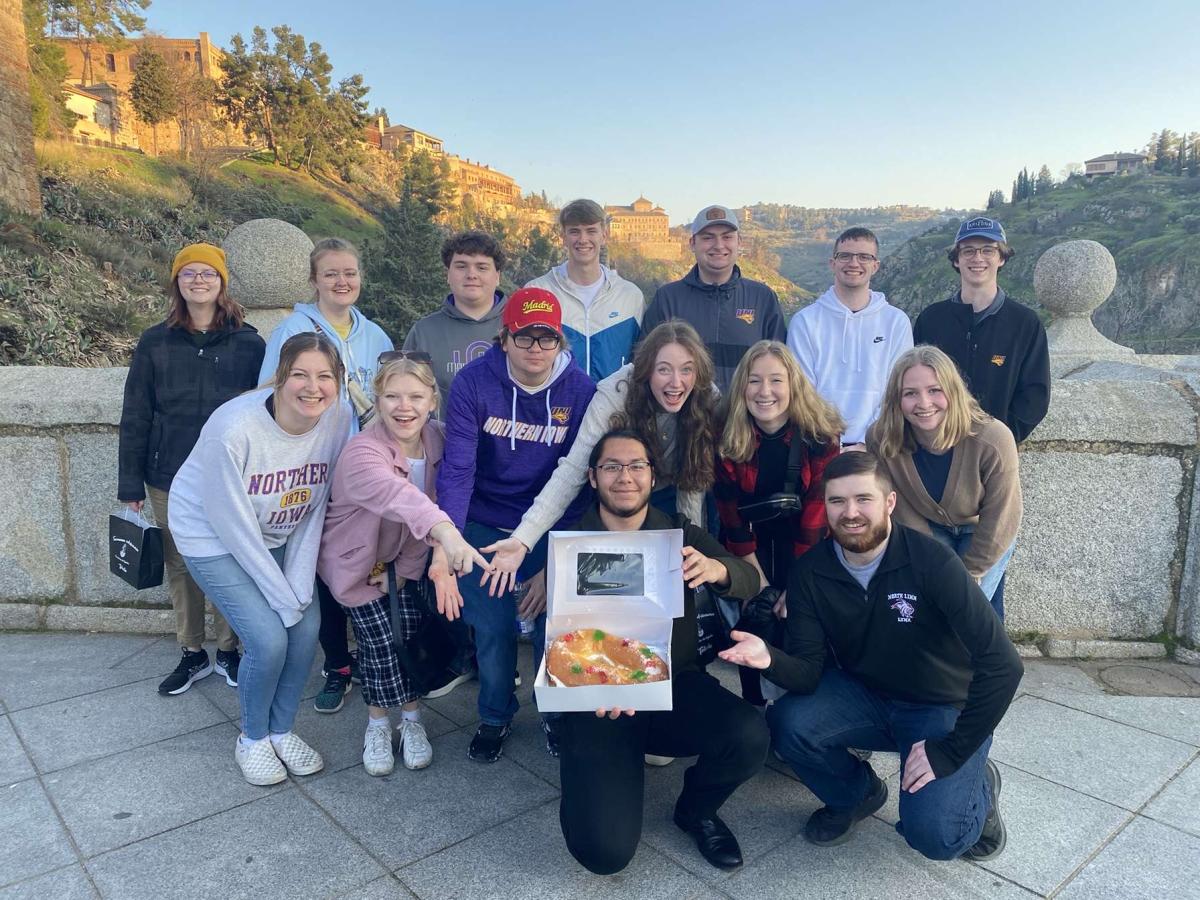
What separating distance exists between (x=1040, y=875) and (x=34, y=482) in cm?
539

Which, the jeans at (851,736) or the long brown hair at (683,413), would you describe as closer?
the jeans at (851,736)

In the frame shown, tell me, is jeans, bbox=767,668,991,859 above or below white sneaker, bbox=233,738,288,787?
above


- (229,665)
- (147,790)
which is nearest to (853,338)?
(229,665)

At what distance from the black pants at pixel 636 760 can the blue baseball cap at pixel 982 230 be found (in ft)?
9.20

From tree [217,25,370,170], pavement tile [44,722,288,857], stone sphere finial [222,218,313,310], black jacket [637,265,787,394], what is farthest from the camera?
tree [217,25,370,170]

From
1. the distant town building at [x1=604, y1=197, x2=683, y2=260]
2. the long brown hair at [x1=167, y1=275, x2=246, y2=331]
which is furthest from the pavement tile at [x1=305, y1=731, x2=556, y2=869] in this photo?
the distant town building at [x1=604, y1=197, x2=683, y2=260]

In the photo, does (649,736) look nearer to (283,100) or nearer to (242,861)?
(242,861)

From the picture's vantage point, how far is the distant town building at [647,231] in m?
127

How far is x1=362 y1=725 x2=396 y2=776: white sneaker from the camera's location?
126 inches

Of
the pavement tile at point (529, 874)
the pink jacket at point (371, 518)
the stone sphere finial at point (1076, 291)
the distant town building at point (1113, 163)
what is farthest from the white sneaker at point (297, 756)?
the distant town building at point (1113, 163)

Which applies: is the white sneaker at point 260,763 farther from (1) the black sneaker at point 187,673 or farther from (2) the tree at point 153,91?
(2) the tree at point 153,91

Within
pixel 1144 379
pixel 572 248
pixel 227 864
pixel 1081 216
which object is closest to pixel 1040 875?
pixel 227 864

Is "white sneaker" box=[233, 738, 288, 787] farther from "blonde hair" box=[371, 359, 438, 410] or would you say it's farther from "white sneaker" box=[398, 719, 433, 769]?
"blonde hair" box=[371, 359, 438, 410]

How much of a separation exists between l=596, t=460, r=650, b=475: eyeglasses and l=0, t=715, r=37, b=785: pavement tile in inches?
105
